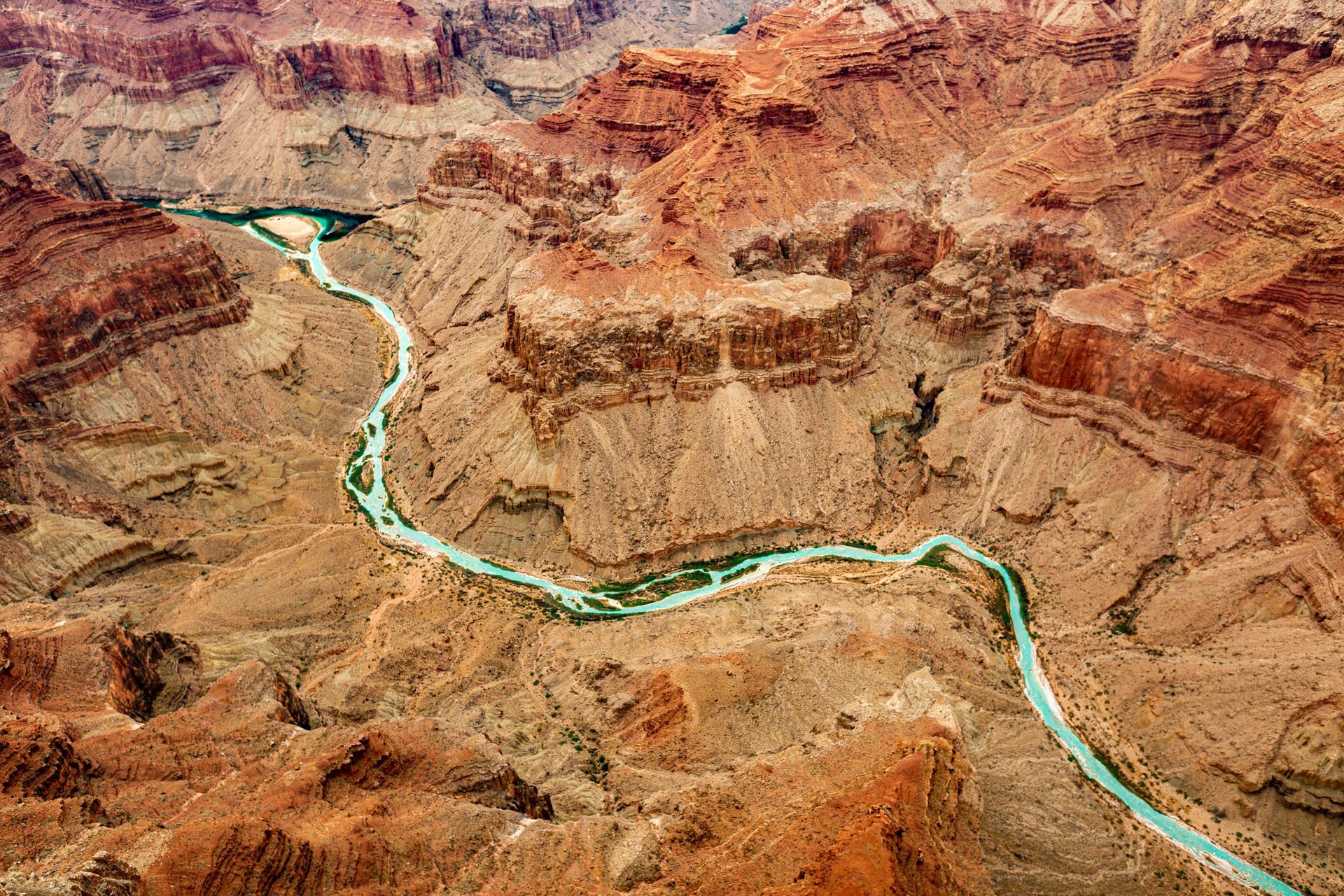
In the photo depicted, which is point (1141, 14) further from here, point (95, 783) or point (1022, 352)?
point (95, 783)

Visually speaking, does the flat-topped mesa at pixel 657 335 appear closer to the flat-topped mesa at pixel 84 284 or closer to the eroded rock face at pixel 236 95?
the flat-topped mesa at pixel 84 284

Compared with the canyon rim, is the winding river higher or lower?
lower

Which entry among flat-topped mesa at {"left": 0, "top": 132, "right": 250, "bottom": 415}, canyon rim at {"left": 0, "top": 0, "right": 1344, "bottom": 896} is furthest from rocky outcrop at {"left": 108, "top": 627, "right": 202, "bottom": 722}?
flat-topped mesa at {"left": 0, "top": 132, "right": 250, "bottom": 415}

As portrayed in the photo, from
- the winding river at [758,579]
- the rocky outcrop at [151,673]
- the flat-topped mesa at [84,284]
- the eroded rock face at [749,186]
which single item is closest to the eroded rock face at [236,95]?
the eroded rock face at [749,186]

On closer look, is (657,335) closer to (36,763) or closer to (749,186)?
(749,186)

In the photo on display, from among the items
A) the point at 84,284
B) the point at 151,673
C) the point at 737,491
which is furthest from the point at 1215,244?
the point at 84,284

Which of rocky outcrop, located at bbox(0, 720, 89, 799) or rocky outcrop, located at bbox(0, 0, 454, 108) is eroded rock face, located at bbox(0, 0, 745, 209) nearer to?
rocky outcrop, located at bbox(0, 0, 454, 108)
